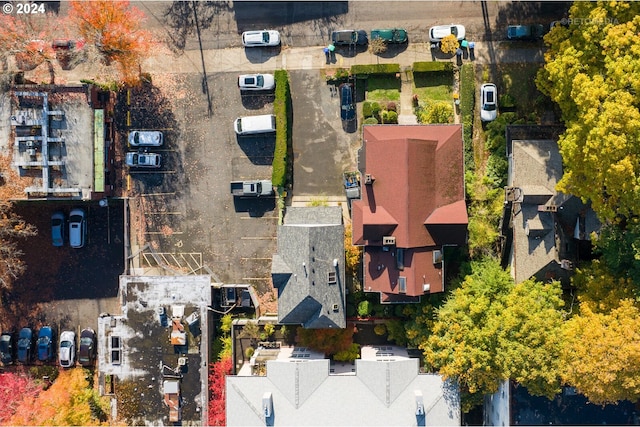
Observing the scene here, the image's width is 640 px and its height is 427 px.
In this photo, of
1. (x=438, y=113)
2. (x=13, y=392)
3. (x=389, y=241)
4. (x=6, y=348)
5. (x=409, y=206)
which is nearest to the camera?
(x=409, y=206)

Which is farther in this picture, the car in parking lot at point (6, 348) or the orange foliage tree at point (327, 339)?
the car in parking lot at point (6, 348)

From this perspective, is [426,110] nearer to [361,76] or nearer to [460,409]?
[361,76]

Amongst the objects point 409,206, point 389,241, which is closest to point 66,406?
point 389,241

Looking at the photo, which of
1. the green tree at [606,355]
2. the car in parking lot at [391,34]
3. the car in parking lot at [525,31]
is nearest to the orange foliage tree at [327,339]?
the green tree at [606,355]

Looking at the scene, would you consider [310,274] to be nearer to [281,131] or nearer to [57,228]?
[281,131]

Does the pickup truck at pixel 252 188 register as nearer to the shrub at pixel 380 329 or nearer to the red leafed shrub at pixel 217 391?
the red leafed shrub at pixel 217 391

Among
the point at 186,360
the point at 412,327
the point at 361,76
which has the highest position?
the point at 361,76

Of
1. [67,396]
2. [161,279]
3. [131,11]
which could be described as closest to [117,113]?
[131,11]
